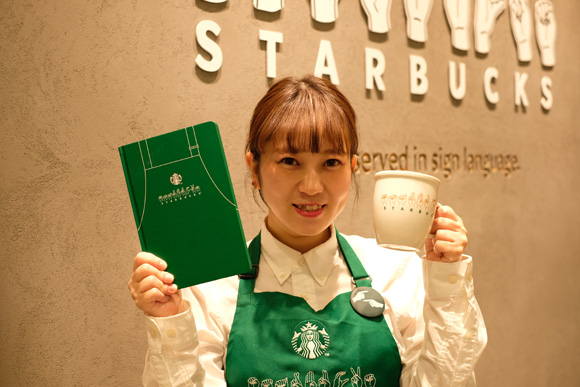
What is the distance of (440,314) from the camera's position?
1159 mm

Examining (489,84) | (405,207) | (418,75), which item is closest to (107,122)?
(405,207)

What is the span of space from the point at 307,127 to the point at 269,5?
88cm

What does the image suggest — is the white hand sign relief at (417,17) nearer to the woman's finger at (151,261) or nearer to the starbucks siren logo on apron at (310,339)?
the starbucks siren logo on apron at (310,339)

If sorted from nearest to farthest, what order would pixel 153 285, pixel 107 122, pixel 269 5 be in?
pixel 153 285 → pixel 107 122 → pixel 269 5

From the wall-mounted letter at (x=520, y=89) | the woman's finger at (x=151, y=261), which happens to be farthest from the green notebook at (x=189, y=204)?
the wall-mounted letter at (x=520, y=89)

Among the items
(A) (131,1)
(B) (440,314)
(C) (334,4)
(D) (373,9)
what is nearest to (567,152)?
(D) (373,9)

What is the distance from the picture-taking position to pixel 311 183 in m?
1.19

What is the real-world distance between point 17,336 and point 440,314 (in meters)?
1.19

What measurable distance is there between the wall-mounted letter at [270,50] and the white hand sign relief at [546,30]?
1599mm

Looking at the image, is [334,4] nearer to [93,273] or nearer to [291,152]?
[291,152]

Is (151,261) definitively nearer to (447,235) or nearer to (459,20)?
(447,235)

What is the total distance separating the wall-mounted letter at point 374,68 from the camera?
2129 mm

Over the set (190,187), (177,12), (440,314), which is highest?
(177,12)

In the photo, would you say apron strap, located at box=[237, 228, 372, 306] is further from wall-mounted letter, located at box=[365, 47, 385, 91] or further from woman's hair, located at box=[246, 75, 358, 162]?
wall-mounted letter, located at box=[365, 47, 385, 91]
